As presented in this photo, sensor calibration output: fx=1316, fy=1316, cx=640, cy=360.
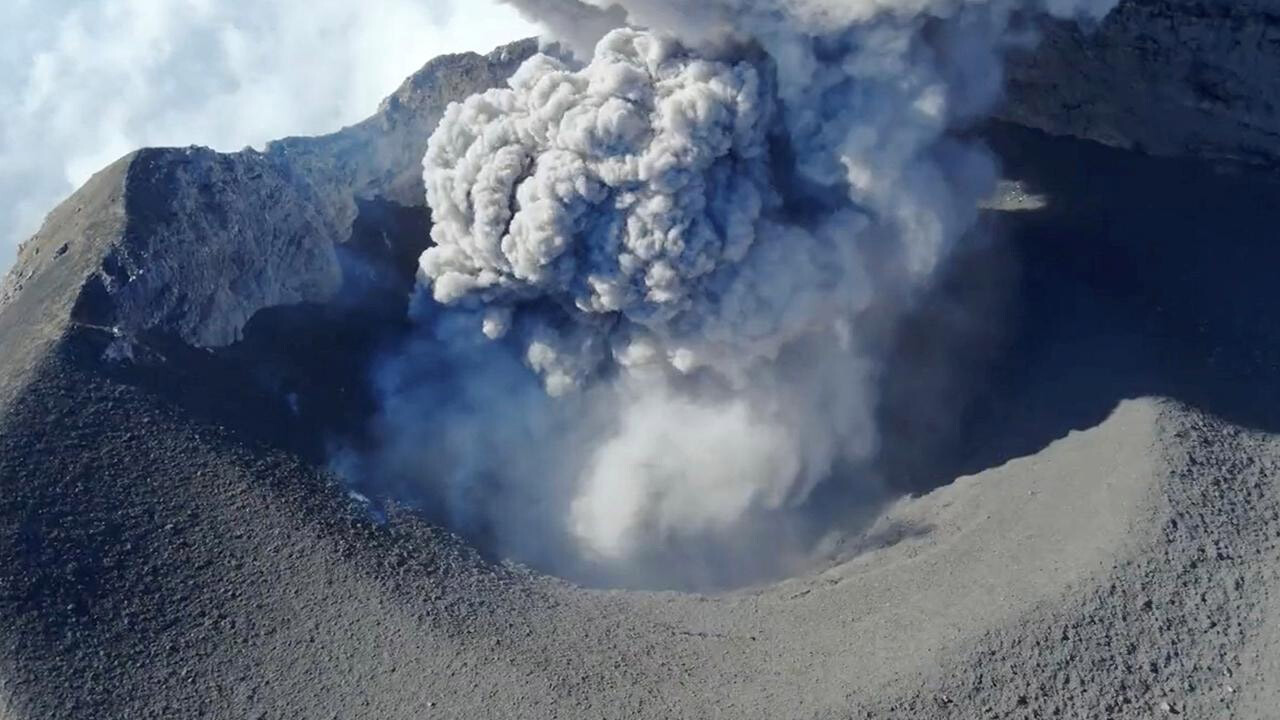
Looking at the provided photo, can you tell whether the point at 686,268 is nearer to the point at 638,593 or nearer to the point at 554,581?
the point at 638,593

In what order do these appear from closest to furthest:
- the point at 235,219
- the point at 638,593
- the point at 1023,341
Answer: the point at 638,593 → the point at 1023,341 → the point at 235,219

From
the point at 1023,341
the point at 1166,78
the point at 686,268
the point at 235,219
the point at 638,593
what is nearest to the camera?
the point at 638,593

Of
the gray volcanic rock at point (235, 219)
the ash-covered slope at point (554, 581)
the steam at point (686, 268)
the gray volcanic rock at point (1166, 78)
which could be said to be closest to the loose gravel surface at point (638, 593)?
the ash-covered slope at point (554, 581)

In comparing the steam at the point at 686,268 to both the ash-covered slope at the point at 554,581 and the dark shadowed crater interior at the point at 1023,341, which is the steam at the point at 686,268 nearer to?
the dark shadowed crater interior at the point at 1023,341

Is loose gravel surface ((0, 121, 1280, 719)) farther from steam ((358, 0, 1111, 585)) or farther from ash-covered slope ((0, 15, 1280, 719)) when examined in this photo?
steam ((358, 0, 1111, 585))

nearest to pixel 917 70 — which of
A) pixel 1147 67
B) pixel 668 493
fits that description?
pixel 1147 67

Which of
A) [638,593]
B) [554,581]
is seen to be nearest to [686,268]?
[638,593]

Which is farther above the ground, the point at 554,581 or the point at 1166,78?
the point at 1166,78
